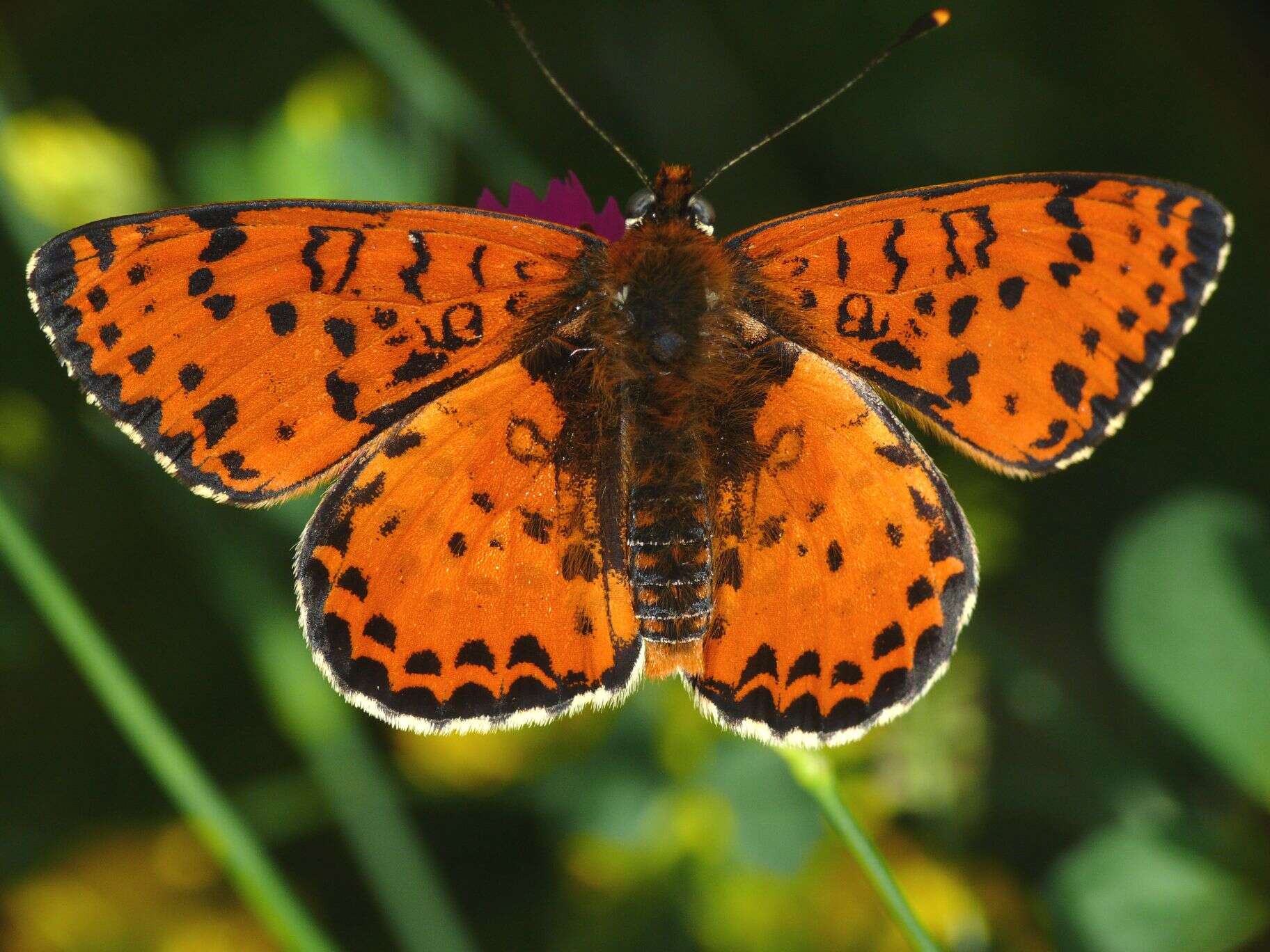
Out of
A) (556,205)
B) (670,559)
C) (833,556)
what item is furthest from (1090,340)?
(556,205)

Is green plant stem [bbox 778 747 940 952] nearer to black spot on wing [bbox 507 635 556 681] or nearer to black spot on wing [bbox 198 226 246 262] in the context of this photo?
black spot on wing [bbox 507 635 556 681]

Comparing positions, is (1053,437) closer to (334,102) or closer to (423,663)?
(423,663)

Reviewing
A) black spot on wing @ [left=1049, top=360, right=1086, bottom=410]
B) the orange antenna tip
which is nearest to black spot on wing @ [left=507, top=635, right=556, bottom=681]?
black spot on wing @ [left=1049, top=360, right=1086, bottom=410]

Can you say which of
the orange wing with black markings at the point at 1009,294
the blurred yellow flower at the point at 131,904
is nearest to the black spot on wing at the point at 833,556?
the orange wing with black markings at the point at 1009,294

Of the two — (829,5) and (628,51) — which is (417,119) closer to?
(628,51)

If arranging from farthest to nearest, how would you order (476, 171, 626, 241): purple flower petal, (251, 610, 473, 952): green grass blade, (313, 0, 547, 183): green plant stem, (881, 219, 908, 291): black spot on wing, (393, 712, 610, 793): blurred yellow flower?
(313, 0, 547, 183): green plant stem < (393, 712, 610, 793): blurred yellow flower < (251, 610, 473, 952): green grass blade < (476, 171, 626, 241): purple flower petal < (881, 219, 908, 291): black spot on wing

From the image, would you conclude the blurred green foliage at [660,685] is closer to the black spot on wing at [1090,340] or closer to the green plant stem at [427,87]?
the green plant stem at [427,87]

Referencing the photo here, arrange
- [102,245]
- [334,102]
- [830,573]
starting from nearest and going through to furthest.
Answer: [102,245] < [830,573] < [334,102]

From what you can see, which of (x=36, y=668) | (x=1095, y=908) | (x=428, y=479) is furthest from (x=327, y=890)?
(x=1095, y=908)
